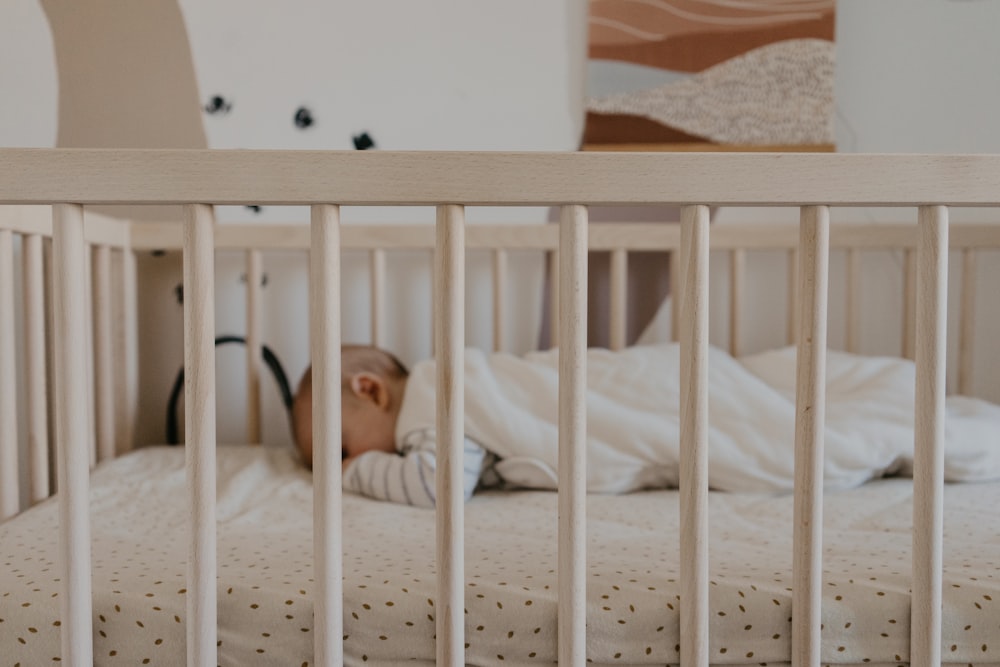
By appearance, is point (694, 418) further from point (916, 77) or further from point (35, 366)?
point (916, 77)

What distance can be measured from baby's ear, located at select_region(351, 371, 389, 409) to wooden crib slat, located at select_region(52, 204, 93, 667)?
616 millimetres

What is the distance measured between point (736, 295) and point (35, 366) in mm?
993

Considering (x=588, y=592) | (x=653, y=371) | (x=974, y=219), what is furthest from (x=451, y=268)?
(x=974, y=219)

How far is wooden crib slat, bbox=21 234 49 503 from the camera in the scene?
1026mm

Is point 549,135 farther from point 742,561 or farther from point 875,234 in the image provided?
point 742,561

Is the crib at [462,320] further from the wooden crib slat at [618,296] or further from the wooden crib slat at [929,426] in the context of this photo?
the wooden crib slat at [618,296]

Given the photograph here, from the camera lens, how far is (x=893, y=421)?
112 cm

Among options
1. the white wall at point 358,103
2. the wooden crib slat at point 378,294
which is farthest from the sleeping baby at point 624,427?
the white wall at point 358,103

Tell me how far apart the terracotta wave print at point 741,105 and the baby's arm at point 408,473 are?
0.62 metres

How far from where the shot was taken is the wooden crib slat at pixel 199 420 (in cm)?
58

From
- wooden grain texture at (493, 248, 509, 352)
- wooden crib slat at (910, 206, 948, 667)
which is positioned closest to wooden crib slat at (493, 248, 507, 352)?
wooden grain texture at (493, 248, 509, 352)

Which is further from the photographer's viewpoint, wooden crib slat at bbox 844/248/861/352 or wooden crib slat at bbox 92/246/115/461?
wooden crib slat at bbox 844/248/861/352

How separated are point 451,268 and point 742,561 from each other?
37 cm

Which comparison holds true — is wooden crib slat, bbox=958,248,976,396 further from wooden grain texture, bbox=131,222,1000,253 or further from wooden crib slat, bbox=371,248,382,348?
wooden crib slat, bbox=371,248,382,348
